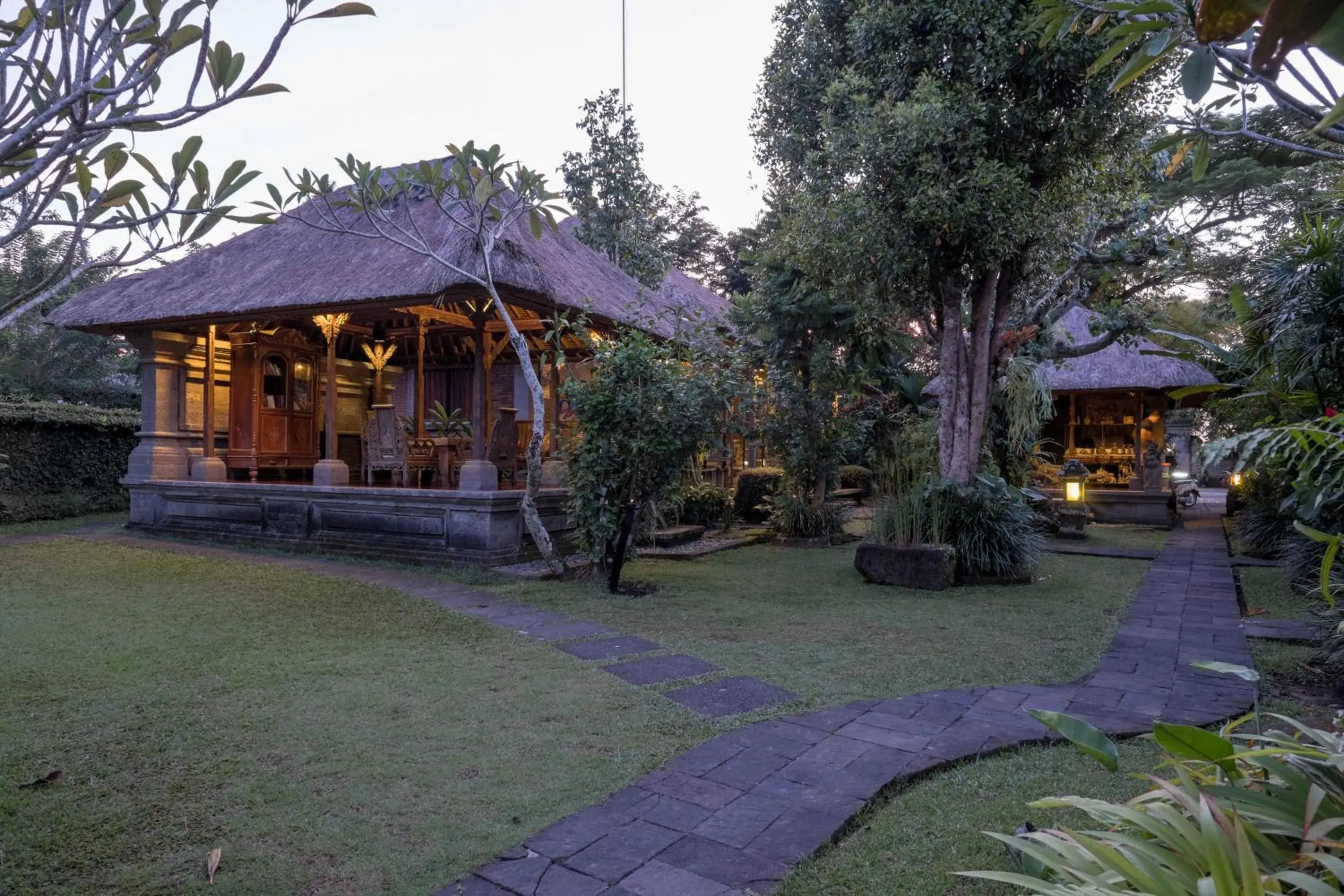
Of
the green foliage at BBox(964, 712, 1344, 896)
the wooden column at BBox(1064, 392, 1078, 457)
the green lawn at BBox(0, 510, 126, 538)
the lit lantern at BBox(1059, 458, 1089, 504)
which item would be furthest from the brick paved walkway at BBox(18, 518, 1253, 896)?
the wooden column at BBox(1064, 392, 1078, 457)

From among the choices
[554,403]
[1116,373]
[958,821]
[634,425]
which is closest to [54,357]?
[554,403]

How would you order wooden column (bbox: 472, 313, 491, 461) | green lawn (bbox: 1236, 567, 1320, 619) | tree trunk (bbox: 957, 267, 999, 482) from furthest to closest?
wooden column (bbox: 472, 313, 491, 461) < tree trunk (bbox: 957, 267, 999, 482) < green lawn (bbox: 1236, 567, 1320, 619)

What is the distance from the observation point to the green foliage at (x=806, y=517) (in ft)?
37.7

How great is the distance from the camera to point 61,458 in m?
12.5

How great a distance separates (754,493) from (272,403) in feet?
25.8

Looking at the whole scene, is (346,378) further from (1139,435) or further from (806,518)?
(1139,435)

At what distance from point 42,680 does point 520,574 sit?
4164mm

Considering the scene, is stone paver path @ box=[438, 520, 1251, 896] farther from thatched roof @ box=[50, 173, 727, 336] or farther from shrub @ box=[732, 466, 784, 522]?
shrub @ box=[732, 466, 784, 522]

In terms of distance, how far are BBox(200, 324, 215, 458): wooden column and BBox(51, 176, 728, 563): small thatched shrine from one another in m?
0.03

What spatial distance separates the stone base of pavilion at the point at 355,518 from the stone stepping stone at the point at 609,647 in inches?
133

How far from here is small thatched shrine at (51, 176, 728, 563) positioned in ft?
29.0

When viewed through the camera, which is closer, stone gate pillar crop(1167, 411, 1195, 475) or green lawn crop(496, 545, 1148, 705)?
green lawn crop(496, 545, 1148, 705)

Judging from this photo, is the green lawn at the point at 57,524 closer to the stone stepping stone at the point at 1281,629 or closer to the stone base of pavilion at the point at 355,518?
the stone base of pavilion at the point at 355,518

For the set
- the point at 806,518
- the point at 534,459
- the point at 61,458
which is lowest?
the point at 806,518
